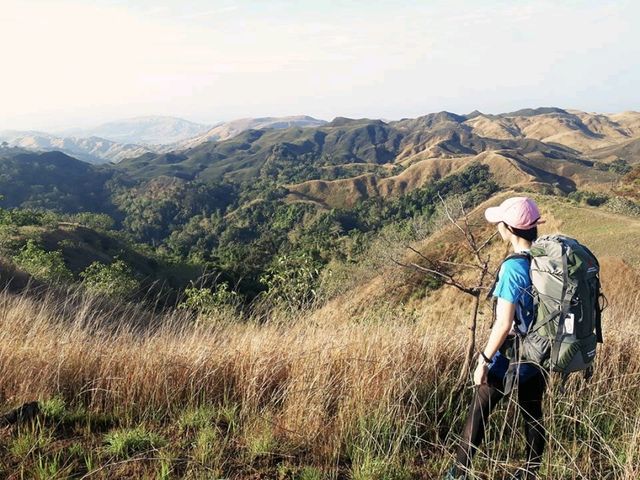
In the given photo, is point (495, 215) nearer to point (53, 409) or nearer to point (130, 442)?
point (130, 442)

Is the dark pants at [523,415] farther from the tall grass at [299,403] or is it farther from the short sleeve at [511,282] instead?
the short sleeve at [511,282]

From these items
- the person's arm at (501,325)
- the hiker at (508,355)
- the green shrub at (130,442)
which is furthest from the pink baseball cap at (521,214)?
the green shrub at (130,442)

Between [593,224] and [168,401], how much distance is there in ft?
121

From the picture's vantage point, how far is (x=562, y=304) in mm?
2338

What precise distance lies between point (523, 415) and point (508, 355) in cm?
42

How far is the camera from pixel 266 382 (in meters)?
3.29

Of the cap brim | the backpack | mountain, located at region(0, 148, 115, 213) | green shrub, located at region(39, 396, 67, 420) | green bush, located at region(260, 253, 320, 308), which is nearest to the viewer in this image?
the backpack

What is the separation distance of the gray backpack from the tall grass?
0.40m

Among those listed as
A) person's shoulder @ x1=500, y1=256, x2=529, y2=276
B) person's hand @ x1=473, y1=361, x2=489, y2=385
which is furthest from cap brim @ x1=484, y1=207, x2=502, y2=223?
person's hand @ x1=473, y1=361, x2=489, y2=385

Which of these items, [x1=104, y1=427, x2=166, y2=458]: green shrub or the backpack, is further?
[x1=104, y1=427, x2=166, y2=458]: green shrub

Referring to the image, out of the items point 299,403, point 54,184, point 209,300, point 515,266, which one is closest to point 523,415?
point 515,266

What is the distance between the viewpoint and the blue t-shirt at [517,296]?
2.45 m

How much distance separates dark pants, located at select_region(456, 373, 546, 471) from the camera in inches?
101

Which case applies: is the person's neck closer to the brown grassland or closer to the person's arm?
the person's arm
